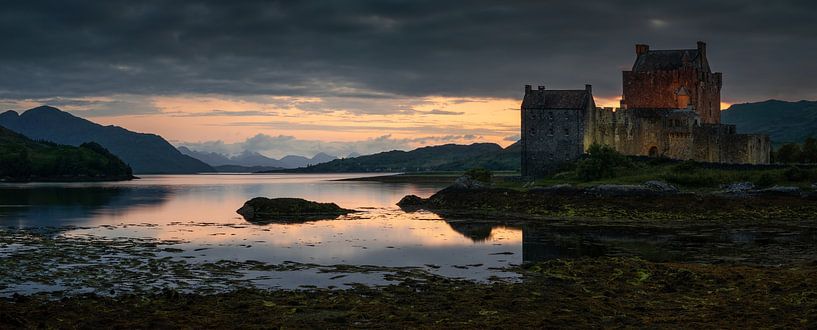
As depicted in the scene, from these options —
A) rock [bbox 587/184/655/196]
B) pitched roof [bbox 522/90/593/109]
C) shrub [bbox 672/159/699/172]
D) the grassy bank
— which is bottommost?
the grassy bank

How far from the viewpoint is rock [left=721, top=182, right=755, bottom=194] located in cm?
5344

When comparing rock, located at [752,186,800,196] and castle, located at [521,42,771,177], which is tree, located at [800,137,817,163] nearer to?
castle, located at [521,42,771,177]

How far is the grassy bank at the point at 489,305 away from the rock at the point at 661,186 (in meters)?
29.2

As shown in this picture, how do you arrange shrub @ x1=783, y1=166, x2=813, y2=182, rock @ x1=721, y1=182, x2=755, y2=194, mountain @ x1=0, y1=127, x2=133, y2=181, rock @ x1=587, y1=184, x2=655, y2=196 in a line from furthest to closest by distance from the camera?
mountain @ x1=0, y1=127, x2=133, y2=181 → rock @ x1=587, y1=184, x2=655, y2=196 → shrub @ x1=783, y1=166, x2=813, y2=182 → rock @ x1=721, y1=182, x2=755, y2=194

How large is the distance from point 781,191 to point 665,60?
1408 inches

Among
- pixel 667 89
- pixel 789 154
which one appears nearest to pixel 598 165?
pixel 667 89

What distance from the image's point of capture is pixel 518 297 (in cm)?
2228

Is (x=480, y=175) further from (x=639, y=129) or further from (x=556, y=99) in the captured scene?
(x=639, y=129)

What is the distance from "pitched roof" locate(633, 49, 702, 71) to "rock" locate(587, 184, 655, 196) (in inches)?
1259

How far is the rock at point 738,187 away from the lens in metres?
53.4

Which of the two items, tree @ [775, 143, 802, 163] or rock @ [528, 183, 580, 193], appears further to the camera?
tree @ [775, 143, 802, 163]

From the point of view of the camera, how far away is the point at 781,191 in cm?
5166

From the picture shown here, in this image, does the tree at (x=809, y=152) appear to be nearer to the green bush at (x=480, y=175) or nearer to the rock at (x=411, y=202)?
the green bush at (x=480, y=175)

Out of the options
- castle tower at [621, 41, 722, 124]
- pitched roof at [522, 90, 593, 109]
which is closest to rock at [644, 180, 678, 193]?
pitched roof at [522, 90, 593, 109]
